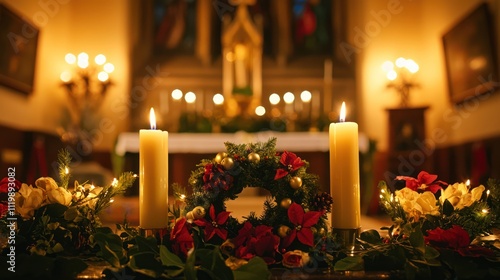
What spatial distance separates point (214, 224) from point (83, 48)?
226 inches

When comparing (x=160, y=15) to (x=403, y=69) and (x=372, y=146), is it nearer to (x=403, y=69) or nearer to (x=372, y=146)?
(x=403, y=69)

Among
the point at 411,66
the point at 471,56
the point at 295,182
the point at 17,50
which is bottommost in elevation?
the point at 295,182

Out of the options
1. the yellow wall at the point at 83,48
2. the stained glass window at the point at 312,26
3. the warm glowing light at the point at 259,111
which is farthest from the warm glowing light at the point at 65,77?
the stained glass window at the point at 312,26

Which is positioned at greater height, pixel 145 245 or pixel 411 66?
pixel 411 66

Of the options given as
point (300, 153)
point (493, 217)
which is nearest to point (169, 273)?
point (493, 217)

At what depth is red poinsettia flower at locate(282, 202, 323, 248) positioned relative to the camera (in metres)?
0.71

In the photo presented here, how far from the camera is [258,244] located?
0.70 meters

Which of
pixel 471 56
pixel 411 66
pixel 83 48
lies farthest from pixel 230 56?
pixel 471 56

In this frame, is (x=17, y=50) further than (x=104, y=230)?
Yes

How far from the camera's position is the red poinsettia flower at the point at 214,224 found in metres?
0.73

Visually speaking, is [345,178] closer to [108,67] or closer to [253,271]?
[253,271]

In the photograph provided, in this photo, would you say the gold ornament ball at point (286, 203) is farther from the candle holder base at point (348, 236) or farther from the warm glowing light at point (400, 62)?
the warm glowing light at point (400, 62)

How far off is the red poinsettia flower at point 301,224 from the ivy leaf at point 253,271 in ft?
0.37

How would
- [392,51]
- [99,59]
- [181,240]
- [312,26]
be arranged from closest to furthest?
[181,240] < [99,59] < [392,51] < [312,26]
